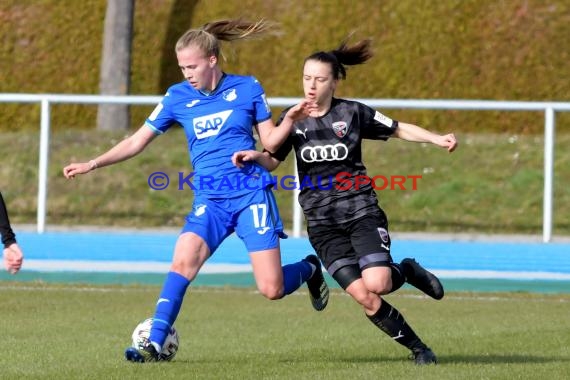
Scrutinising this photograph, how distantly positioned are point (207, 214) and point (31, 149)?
10820 millimetres

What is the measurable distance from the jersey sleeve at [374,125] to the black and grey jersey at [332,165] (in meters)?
0.04

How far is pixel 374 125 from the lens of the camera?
26.1ft

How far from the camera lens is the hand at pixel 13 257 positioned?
655cm

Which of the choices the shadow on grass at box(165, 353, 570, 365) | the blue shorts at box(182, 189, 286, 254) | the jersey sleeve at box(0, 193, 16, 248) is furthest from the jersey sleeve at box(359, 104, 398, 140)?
the jersey sleeve at box(0, 193, 16, 248)

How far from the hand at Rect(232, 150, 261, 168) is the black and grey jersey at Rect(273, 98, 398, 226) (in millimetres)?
309

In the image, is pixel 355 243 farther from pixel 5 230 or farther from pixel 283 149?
pixel 5 230

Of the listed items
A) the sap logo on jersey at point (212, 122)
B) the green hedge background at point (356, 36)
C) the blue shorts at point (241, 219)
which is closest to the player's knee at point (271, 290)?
the blue shorts at point (241, 219)

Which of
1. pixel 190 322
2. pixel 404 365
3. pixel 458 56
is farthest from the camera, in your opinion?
pixel 458 56

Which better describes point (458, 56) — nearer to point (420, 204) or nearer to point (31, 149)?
point (420, 204)

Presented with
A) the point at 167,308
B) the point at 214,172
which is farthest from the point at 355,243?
the point at 167,308

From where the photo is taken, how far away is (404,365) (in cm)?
777

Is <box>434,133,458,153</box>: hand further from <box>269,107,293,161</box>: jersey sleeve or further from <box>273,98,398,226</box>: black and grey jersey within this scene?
<box>269,107,293,161</box>: jersey sleeve

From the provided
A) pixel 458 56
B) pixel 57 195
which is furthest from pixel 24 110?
pixel 458 56

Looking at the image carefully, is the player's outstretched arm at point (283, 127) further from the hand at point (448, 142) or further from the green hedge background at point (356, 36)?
the green hedge background at point (356, 36)
